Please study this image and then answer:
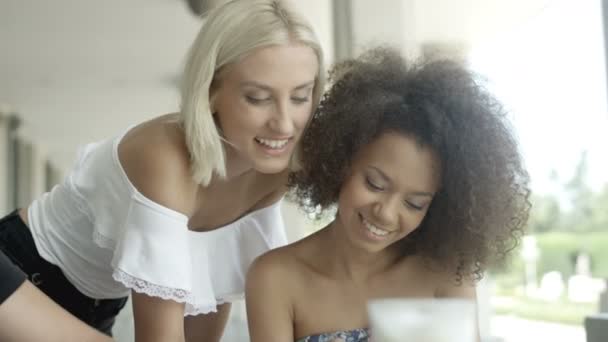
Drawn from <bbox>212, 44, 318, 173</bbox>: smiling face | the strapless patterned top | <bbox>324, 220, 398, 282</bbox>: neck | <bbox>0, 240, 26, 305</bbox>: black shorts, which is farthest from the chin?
<bbox>0, 240, 26, 305</bbox>: black shorts

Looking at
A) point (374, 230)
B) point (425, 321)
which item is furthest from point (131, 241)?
point (425, 321)

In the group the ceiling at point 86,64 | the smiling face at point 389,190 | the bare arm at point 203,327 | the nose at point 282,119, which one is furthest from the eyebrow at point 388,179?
the ceiling at point 86,64

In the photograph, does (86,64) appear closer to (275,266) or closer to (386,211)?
(275,266)

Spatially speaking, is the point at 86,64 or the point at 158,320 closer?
the point at 158,320

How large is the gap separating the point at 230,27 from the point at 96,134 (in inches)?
61.1

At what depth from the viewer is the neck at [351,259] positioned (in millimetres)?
937

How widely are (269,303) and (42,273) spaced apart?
0.35 meters

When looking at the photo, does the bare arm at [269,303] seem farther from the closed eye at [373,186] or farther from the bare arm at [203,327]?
the bare arm at [203,327]

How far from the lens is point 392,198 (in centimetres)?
83

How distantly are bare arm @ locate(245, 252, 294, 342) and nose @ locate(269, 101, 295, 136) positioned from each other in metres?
0.16

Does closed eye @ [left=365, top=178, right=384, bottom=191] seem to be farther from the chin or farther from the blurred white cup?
the blurred white cup

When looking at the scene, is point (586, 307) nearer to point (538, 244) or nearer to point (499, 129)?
point (538, 244)

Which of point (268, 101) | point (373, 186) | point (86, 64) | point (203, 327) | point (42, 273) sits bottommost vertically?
point (203, 327)

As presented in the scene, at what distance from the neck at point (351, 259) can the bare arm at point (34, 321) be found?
0.33m
